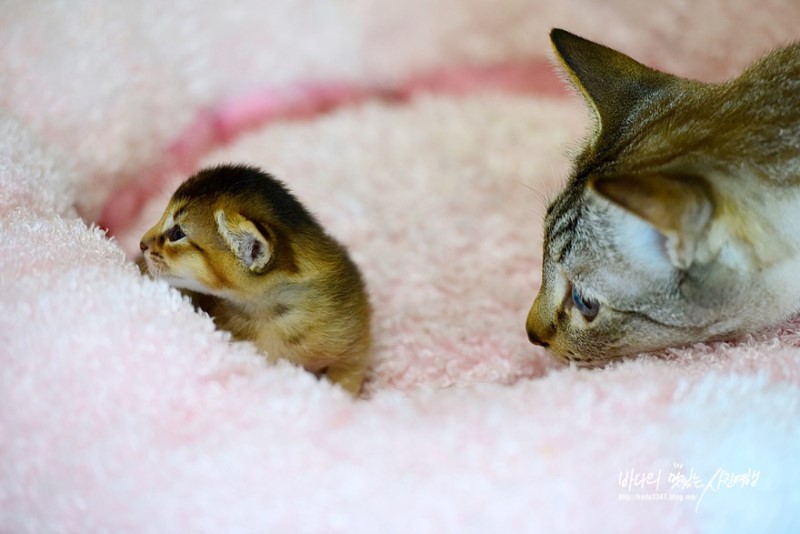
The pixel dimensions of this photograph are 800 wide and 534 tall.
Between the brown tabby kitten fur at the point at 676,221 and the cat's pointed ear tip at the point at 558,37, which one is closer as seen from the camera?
the brown tabby kitten fur at the point at 676,221

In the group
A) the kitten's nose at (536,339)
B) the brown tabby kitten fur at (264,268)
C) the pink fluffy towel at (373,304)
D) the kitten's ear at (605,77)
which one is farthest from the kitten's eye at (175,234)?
the kitten's ear at (605,77)

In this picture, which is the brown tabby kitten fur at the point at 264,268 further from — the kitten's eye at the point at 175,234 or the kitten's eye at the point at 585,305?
the kitten's eye at the point at 585,305

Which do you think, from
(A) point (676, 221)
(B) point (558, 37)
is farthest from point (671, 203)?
(B) point (558, 37)

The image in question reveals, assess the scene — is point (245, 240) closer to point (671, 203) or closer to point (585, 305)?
point (585, 305)

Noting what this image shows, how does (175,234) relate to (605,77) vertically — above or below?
below

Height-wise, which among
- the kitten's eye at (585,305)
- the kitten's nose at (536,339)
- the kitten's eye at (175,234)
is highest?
the kitten's eye at (585,305)

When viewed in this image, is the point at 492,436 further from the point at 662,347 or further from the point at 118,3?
the point at 118,3

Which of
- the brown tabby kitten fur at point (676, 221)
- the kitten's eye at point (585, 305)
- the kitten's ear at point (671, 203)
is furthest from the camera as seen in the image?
the kitten's eye at point (585, 305)

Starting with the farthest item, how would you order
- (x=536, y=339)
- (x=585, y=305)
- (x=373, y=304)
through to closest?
(x=373, y=304) → (x=536, y=339) → (x=585, y=305)
